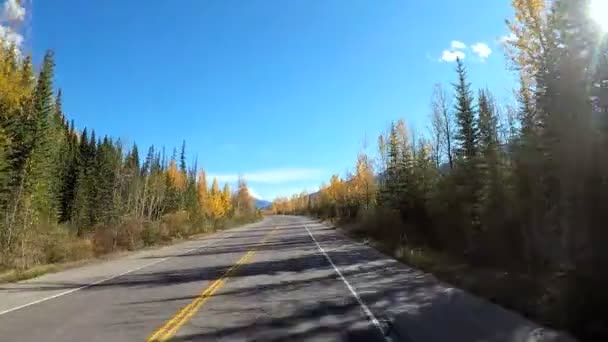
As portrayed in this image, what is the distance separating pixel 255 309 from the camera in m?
11.2

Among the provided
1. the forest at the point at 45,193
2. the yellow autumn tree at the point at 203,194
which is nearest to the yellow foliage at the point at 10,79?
the forest at the point at 45,193

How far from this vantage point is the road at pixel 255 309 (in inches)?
336

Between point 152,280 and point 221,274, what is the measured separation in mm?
2505

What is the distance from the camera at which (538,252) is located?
17.3m

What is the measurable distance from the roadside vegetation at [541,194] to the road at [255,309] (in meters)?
1.07

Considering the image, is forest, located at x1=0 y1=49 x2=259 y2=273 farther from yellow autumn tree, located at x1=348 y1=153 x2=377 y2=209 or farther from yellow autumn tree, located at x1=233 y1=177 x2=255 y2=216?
yellow autumn tree, located at x1=233 y1=177 x2=255 y2=216

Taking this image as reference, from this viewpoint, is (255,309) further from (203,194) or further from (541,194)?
(203,194)

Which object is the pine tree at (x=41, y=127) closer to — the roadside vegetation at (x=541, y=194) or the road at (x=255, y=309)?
the road at (x=255, y=309)

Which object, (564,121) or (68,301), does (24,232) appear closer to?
(68,301)

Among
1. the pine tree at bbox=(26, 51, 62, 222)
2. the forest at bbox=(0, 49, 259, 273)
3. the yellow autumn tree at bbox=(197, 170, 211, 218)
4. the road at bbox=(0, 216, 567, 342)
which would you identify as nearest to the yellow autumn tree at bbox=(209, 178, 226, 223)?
the yellow autumn tree at bbox=(197, 170, 211, 218)

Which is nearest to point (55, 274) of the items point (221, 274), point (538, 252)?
point (221, 274)

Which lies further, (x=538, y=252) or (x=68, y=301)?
(x=538, y=252)

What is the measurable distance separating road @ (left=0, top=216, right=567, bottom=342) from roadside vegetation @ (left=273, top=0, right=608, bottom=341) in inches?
41.9

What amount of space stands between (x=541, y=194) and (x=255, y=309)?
1091cm
